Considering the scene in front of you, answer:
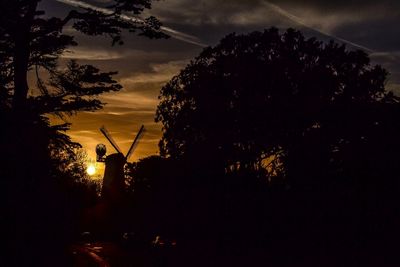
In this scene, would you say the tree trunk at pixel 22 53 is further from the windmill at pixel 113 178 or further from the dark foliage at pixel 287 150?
the windmill at pixel 113 178

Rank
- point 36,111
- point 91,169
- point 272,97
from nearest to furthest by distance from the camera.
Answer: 1. point 36,111
2. point 272,97
3. point 91,169

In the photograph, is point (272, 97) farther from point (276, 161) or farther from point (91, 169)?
point (91, 169)

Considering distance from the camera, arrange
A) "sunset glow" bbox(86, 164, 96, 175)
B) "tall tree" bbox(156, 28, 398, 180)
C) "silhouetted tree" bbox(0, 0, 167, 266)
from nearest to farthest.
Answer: "silhouetted tree" bbox(0, 0, 167, 266)
"tall tree" bbox(156, 28, 398, 180)
"sunset glow" bbox(86, 164, 96, 175)

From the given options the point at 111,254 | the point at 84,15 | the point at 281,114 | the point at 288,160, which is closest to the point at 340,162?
the point at 288,160

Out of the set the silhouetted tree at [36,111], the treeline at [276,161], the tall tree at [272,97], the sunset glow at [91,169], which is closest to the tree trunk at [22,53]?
the silhouetted tree at [36,111]

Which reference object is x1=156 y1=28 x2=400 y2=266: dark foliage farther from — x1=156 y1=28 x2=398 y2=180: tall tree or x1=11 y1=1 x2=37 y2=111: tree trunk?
x1=11 y1=1 x2=37 y2=111: tree trunk

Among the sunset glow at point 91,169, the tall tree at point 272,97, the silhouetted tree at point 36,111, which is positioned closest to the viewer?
the silhouetted tree at point 36,111

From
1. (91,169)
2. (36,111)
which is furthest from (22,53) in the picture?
(91,169)

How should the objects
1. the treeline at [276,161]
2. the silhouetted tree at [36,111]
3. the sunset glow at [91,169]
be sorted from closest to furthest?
the silhouetted tree at [36,111]
the treeline at [276,161]
the sunset glow at [91,169]

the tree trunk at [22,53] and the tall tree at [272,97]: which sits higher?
the tall tree at [272,97]

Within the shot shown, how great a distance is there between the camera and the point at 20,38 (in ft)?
62.1

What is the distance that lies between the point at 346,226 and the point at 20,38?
16.2m

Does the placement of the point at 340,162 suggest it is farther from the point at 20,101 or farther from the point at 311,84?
the point at 20,101

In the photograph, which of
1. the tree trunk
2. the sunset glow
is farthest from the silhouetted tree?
the sunset glow
